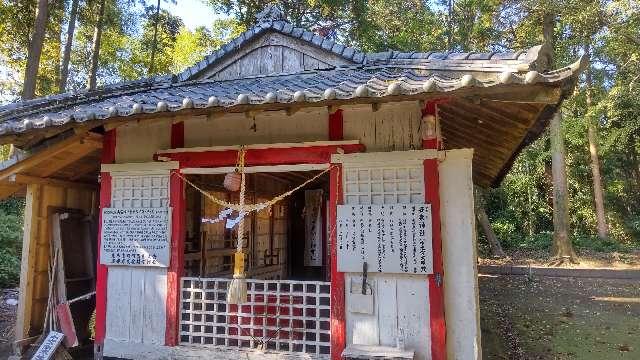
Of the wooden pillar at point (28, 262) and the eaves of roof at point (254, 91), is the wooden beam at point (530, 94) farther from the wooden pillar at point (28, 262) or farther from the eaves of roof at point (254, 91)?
the wooden pillar at point (28, 262)

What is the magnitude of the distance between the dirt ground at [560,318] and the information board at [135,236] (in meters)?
5.49

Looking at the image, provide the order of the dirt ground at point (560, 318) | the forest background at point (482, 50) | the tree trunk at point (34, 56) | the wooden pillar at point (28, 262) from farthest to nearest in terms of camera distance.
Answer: the forest background at point (482, 50)
the tree trunk at point (34, 56)
the dirt ground at point (560, 318)
the wooden pillar at point (28, 262)

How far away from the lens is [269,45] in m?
8.27

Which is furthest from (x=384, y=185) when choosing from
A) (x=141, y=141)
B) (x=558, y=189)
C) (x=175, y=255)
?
(x=558, y=189)

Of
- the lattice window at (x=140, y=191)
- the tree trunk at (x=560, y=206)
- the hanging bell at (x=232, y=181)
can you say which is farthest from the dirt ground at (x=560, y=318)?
the lattice window at (x=140, y=191)

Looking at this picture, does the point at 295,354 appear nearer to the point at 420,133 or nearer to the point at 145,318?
the point at 145,318

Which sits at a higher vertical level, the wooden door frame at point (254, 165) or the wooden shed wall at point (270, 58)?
the wooden shed wall at point (270, 58)

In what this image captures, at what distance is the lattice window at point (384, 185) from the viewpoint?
564 centimetres

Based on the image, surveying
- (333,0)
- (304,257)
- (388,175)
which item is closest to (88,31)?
(333,0)

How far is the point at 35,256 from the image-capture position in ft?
24.9

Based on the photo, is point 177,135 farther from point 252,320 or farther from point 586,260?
point 586,260

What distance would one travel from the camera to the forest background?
16.7 metres

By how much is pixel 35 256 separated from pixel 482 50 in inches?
741

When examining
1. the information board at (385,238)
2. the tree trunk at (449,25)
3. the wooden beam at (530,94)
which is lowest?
the information board at (385,238)
